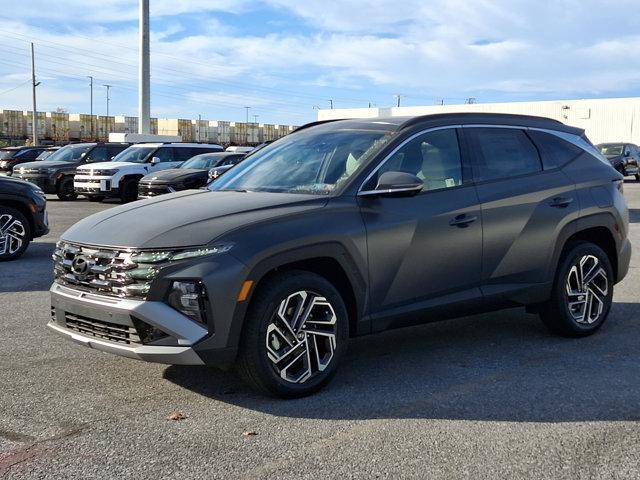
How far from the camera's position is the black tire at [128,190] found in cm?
2142

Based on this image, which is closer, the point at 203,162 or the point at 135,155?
the point at 203,162

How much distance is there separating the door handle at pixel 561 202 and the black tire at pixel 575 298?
39cm

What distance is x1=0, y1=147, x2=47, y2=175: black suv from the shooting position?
31312 mm

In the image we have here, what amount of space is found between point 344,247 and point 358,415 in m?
1.05

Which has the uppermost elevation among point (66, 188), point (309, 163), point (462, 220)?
point (309, 163)

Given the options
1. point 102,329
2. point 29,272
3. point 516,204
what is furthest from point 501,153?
point 29,272

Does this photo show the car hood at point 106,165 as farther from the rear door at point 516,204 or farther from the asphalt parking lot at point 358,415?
the rear door at point 516,204

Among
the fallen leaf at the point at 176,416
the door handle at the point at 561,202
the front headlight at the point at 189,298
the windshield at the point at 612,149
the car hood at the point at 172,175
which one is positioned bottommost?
the fallen leaf at the point at 176,416

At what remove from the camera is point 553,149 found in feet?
20.4

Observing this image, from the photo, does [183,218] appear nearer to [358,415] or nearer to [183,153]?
[358,415]

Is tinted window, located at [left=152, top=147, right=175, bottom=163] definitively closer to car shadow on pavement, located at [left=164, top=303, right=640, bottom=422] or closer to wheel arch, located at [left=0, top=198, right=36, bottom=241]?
wheel arch, located at [left=0, top=198, right=36, bottom=241]

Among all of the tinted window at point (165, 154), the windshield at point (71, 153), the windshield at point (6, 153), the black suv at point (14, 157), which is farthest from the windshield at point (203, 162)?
the windshield at point (6, 153)

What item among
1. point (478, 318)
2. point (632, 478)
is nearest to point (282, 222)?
point (632, 478)

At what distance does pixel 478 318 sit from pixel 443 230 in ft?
6.71
